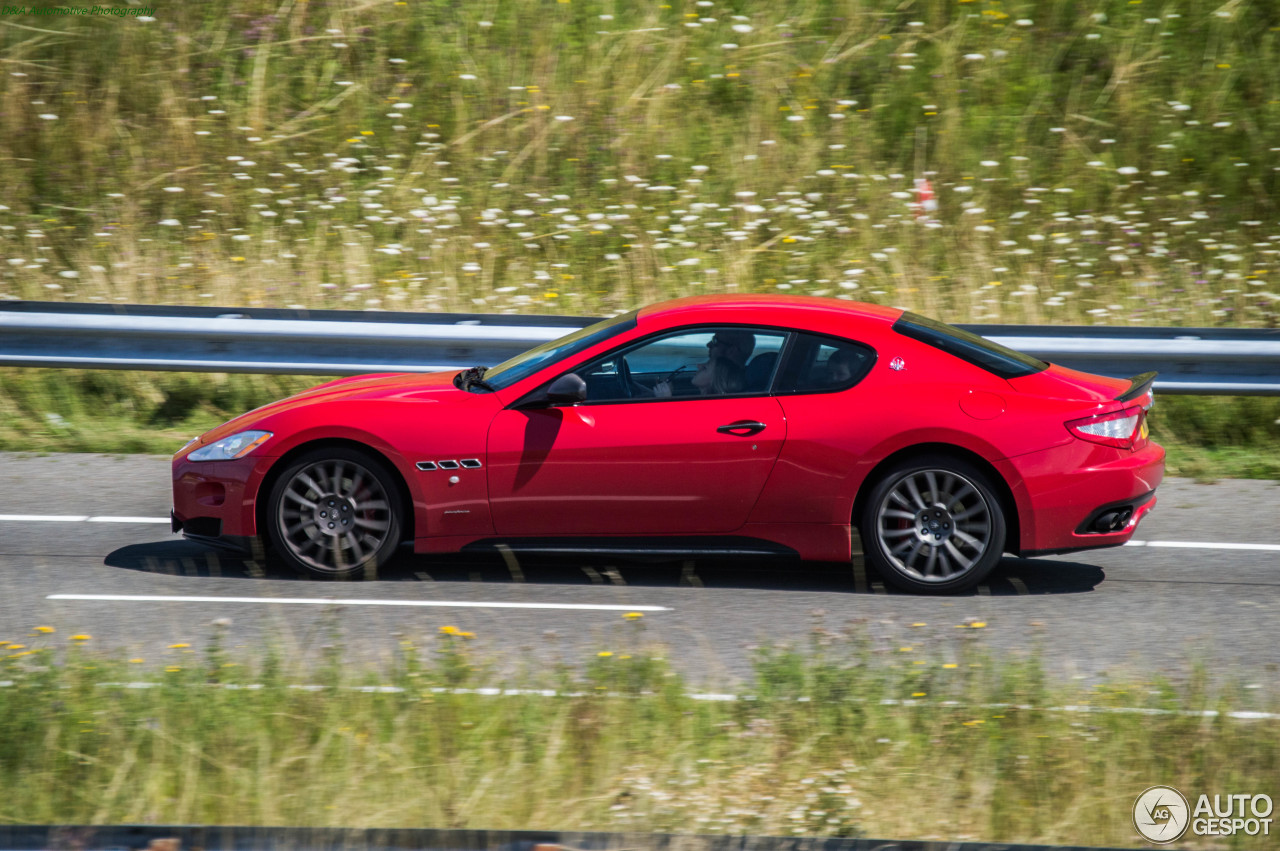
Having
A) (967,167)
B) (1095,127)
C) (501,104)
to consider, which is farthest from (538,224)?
(1095,127)

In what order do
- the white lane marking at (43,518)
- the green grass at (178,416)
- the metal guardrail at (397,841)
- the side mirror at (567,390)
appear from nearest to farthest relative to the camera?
the metal guardrail at (397,841), the side mirror at (567,390), the white lane marking at (43,518), the green grass at (178,416)

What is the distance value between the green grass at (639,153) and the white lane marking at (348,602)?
6180 millimetres

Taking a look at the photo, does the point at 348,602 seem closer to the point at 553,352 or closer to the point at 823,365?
the point at 553,352

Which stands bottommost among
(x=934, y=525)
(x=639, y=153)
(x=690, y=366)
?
(x=934, y=525)

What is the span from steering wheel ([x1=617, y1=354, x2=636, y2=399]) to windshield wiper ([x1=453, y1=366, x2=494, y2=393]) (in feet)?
2.10

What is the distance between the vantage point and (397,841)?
11.5ft

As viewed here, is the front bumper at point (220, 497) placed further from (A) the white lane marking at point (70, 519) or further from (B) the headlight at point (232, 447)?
(A) the white lane marking at point (70, 519)

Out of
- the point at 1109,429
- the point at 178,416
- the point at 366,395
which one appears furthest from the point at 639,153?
the point at 1109,429

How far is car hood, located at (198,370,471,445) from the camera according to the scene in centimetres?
653

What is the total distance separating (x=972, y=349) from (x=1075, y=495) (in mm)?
867

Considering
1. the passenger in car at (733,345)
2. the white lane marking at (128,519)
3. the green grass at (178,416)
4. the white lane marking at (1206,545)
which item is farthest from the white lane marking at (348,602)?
the green grass at (178,416)

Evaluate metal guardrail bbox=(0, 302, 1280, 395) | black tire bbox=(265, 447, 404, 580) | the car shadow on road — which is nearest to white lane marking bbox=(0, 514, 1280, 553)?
the car shadow on road

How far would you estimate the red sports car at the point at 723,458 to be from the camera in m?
6.21

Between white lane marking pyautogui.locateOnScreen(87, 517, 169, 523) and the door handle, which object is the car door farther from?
white lane marking pyautogui.locateOnScreen(87, 517, 169, 523)
